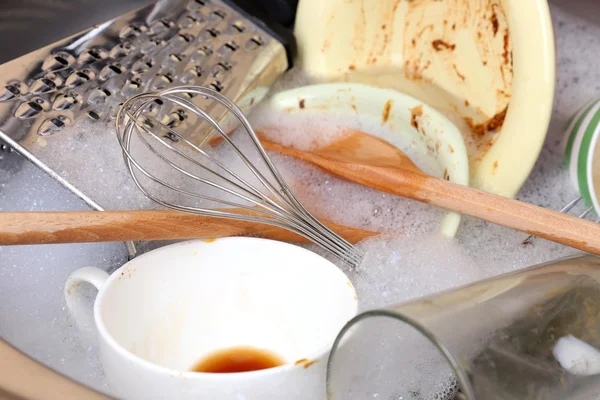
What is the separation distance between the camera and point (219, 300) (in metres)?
0.38

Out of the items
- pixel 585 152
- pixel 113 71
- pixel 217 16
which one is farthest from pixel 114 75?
pixel 585 152

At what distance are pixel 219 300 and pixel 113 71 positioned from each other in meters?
0.18

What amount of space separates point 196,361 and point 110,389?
0.06 meters

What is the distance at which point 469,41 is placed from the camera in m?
0.49

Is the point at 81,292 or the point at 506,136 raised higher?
the point at 506,136

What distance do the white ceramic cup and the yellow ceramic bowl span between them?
0.54ft

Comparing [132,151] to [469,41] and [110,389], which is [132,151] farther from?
[469,41]

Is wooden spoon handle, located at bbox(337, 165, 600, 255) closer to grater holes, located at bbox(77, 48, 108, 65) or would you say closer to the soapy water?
the soapy water

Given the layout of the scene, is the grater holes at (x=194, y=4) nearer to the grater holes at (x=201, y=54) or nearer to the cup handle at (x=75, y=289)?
the grater holes at (x=201, y=54)

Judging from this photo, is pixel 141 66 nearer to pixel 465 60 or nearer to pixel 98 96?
pixel 98 96

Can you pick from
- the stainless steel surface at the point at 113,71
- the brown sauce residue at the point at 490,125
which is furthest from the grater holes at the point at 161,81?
the brown sauce residue at the point at 490,125

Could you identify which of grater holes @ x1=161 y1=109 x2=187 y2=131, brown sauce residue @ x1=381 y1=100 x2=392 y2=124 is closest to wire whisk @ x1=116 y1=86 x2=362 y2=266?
grater holes @ x1=161 y1=109 x2=187 y2=131

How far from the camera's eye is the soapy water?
0.34 meters

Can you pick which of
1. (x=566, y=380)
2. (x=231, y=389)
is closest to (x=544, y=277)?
(x=566, y=380)
